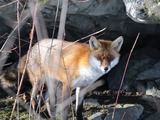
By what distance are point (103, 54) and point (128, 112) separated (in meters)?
0.91

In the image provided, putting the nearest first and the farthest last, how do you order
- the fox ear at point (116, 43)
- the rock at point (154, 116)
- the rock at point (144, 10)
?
the rock at point (144, 10)
the fox ear at point (116, 43)
the rock at point (154, 116)

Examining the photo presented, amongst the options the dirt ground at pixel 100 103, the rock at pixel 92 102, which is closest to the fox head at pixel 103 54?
the dirt ground at pixel 100 103

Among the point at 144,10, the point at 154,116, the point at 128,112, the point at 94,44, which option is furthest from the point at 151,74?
the point at 144,10

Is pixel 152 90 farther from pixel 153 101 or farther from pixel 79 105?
pixel 79 105

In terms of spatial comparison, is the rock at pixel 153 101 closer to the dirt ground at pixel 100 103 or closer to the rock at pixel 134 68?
the dirt ground at pixel 100 103

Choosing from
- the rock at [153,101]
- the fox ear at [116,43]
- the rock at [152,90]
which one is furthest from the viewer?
the rock at [152,90]

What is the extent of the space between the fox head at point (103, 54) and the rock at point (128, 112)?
685 millimetres

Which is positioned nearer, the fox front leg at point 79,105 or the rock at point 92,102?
the fox front leg at point 79,105

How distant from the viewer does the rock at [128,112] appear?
5484 mm

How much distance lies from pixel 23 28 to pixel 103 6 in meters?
1.26

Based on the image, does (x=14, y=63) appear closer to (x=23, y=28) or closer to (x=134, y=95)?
(x=23, y=28)

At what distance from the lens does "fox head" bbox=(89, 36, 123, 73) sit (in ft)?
16.9

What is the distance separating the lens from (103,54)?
5207 mm

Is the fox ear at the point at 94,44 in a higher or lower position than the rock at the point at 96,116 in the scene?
higher
